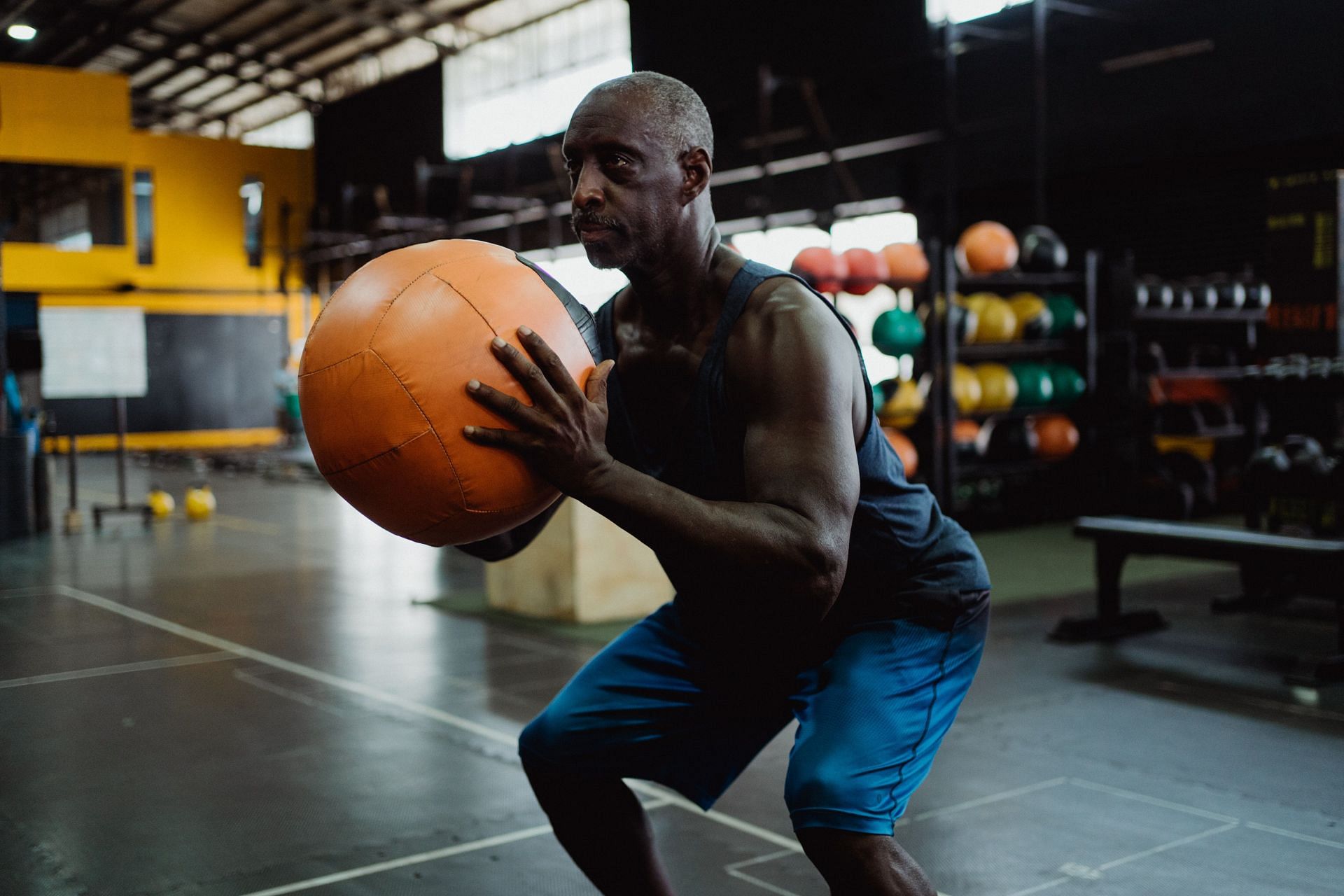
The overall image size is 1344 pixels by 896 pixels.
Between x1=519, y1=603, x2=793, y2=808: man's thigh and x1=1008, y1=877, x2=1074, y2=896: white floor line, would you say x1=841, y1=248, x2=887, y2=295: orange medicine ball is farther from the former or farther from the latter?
x1=519, y1=603, x2=793, y2=808: man's thigh

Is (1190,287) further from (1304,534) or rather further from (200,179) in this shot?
(200,179)

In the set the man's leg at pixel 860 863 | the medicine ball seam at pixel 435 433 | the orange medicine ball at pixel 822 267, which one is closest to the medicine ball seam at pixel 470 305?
the medicine ball seam at pixel 435 433

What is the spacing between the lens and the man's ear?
1585mm

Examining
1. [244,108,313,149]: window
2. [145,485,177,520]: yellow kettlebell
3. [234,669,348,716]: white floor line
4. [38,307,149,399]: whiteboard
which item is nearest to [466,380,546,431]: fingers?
[234,669,348,716]: white floor line

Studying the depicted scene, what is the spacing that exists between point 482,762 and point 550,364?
Answer: 218cm

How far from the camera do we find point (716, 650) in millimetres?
1738

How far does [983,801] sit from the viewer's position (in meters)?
2.96

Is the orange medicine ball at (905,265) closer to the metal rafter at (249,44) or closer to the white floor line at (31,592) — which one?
the white floor line at (31,592)

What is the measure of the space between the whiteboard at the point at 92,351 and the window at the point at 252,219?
38.1ft

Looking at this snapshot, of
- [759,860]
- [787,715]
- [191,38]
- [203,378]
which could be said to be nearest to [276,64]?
[191,38]

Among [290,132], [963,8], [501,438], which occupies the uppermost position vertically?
[290,132]

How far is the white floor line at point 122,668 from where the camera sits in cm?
426

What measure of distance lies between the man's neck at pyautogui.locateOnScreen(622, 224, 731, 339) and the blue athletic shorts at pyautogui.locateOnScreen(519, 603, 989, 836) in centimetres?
46

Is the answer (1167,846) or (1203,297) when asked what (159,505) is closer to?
(1203,297)
